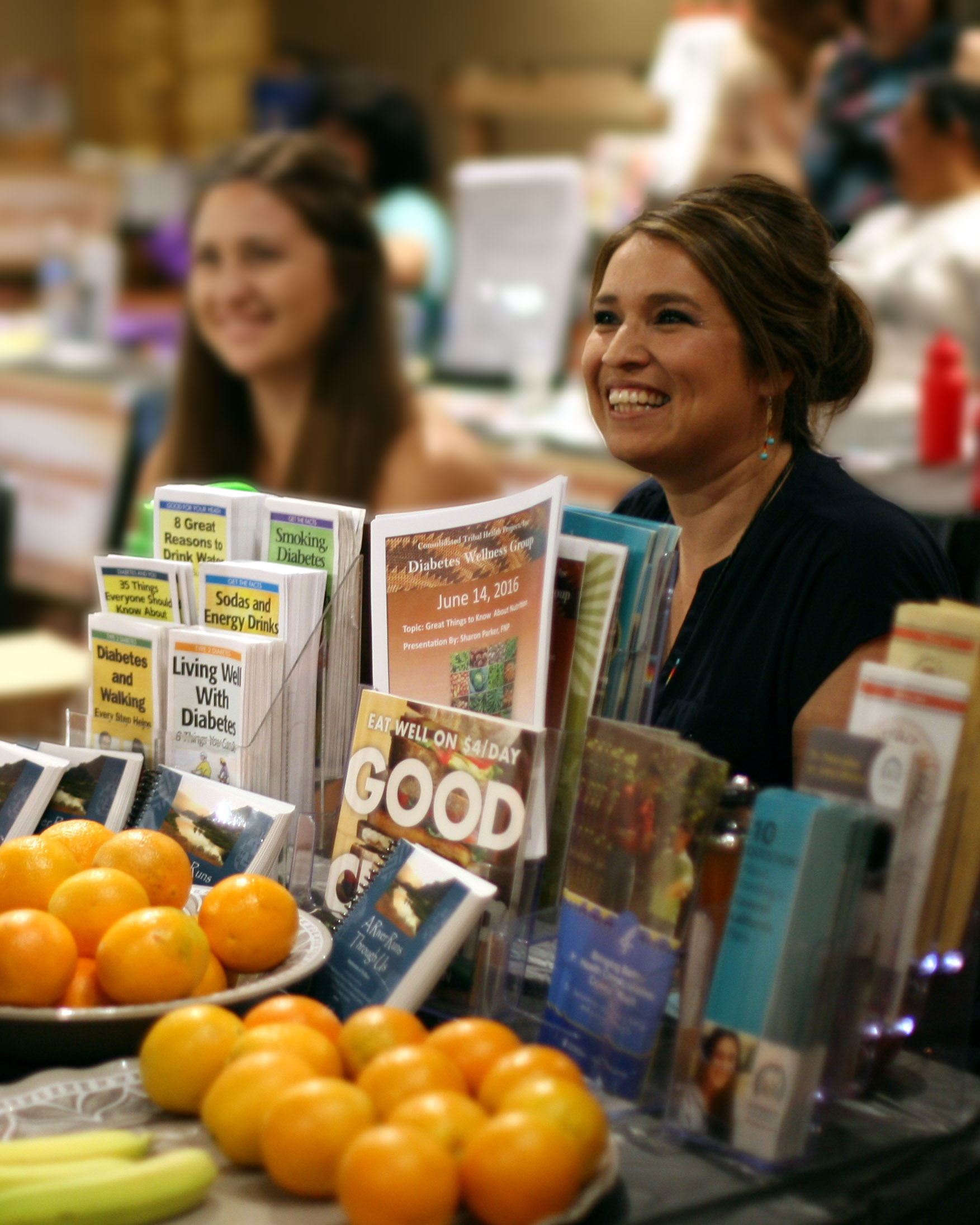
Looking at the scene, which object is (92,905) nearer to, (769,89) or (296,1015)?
(296,1015)

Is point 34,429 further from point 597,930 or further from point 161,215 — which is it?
point 597,930

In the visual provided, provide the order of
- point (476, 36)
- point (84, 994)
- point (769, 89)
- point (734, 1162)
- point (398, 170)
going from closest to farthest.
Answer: point (734, 1162) → point (84, 994) → point (769, 89) → point (398, 170) → point (476, 36)

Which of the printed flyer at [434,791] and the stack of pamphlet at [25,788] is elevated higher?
the printed flyer at [434,791]

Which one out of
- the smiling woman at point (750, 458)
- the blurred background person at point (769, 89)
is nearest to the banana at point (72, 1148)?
the smiling woman at point (750, 458)

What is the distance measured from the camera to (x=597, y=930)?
→ 98 cm

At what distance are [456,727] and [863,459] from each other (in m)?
2.25

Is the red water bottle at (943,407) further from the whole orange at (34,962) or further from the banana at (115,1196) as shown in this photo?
the banana at (115,1196)

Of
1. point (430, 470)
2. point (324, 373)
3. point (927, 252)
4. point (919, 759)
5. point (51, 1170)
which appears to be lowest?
point (51, 1170)

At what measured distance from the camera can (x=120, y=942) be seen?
975 mm

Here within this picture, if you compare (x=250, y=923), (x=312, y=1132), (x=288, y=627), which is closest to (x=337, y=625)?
(x=288, y=627)

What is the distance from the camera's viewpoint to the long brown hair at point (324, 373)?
9.95 feet

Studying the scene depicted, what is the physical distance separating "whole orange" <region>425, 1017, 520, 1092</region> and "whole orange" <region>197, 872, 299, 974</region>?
16cm

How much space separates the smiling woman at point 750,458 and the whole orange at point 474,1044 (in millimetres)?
515

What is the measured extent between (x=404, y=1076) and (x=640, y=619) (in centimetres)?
41
